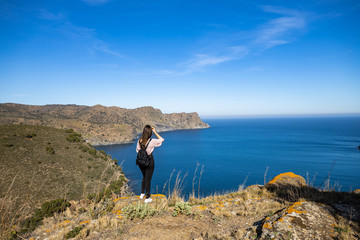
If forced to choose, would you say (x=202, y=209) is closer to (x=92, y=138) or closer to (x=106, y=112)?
(x=92, y=138)

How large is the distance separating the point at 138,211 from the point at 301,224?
9.77 ft

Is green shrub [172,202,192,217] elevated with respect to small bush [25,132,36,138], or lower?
elevated

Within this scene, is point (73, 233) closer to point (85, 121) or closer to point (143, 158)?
point (143, 158)

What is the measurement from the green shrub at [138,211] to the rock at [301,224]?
7.23 feet

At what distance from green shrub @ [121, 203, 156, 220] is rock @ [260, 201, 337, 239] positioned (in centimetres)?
220

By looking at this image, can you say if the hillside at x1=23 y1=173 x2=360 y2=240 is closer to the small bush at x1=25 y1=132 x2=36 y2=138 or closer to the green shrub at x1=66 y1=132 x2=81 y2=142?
the small bush at x1=25 y1=132 x2=36 y2=138

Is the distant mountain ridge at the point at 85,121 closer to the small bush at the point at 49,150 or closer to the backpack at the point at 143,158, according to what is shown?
the small bush at the point at 49,150

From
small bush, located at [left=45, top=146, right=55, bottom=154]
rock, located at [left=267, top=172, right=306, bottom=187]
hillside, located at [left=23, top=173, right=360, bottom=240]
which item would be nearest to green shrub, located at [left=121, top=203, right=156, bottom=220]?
hillside, located at [left=23, top=173, right=360, bottom=240]

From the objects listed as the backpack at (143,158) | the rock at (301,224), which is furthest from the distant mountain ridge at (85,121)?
the rock at (301,224)

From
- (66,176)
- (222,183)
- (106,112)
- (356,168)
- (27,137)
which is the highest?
(106,112)

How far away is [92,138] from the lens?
100 metres

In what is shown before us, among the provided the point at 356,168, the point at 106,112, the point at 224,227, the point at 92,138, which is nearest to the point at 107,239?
the point at 224,227

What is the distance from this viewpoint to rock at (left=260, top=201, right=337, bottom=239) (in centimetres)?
253

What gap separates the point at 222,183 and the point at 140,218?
52364mm
